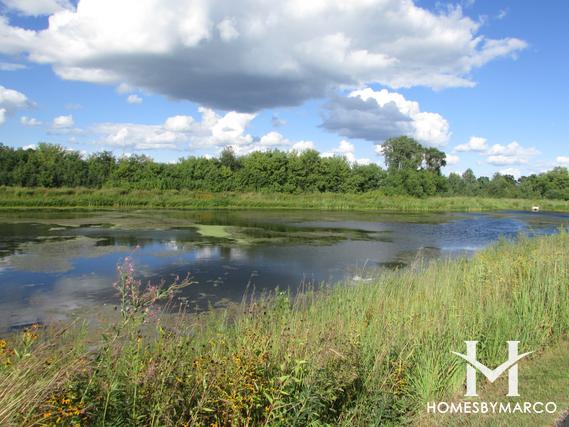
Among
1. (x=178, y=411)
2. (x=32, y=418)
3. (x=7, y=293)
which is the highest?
(x=32, y=418)

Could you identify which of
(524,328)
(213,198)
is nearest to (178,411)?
(524,328)

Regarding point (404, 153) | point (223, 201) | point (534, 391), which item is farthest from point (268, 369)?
point (404, 153)

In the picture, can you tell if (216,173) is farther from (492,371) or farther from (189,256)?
(492,371)

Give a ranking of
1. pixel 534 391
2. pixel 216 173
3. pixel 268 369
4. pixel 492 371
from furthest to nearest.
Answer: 1. pixel 216 173
2. pixel 492 371
3. pixel 534 391
4. pixel 268 369

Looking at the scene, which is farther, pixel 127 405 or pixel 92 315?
pixel 92 315

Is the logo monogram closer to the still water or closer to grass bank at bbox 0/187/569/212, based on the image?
the still water

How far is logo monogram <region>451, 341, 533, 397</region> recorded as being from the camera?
14.2 ft

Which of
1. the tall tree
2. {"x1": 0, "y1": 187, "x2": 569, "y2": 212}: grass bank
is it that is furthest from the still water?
the tall tree

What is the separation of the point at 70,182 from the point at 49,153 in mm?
6733

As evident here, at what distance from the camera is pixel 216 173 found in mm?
51156

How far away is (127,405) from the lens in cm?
305

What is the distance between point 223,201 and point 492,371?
133 feet

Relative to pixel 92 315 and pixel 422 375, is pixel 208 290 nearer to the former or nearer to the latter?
pixel 92 315

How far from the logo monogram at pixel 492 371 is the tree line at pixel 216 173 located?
149 ft
